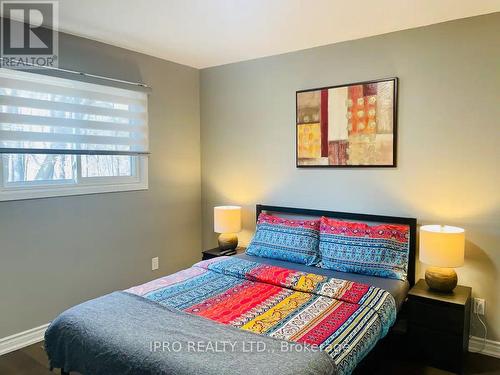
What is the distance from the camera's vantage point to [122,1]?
2338 millimetres

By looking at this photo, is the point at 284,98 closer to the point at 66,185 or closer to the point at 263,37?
the point at 263,37

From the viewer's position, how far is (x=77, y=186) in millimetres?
3035

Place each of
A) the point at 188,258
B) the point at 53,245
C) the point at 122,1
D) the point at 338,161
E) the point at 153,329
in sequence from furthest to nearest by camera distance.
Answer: the point at 188,258 < the point at 338,161 < the point at 53,245 < the point at 122,1 < the point at 153,329

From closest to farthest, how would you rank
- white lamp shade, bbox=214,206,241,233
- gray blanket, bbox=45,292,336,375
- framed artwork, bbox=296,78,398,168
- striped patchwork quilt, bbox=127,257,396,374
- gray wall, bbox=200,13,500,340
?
gray blanket, bbox=45,292,336,375 → striped patchwork quilt, bbox=127,257,396,374 → gray wall, bbox=200,13,500,340 → framed artwork, bbox=296,78,398,168 → white lamp shade, bbox=214,206,241,233

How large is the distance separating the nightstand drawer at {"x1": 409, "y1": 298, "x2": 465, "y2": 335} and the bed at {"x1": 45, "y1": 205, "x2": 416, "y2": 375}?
115 mm

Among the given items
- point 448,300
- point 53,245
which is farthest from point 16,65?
point 448,300

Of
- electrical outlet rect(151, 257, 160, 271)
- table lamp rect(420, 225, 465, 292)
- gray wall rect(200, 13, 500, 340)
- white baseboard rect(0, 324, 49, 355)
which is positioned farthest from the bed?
electrical outlet rect(151, 257, 160, 271)

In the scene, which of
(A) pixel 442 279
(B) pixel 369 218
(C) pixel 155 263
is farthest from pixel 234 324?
(C) pixel 155 263

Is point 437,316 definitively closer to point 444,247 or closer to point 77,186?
point 444,247

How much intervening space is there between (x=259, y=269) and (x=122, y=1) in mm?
2037

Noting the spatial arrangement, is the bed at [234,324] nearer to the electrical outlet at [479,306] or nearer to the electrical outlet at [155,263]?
the electrical outlet at [479,306]

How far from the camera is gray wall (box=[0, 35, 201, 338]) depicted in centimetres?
274

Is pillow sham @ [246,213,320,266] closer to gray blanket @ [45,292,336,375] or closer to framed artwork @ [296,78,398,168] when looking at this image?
framed artwork @ [296,78,398,168]

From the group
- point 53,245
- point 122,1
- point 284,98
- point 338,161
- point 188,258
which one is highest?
point 122,1
